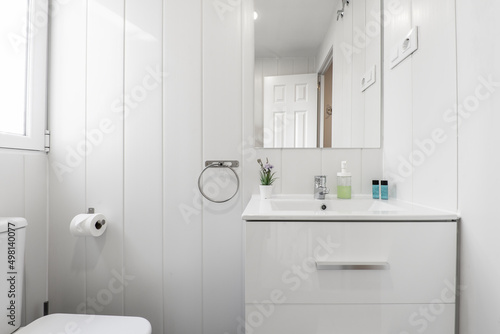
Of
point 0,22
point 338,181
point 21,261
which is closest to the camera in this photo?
point 21,261

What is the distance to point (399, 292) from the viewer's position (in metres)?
0.74

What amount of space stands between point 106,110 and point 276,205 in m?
0.92

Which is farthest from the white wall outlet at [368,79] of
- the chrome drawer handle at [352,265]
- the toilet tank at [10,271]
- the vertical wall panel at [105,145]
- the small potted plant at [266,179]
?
the toilet tank at [10,271]

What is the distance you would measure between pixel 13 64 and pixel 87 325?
1116mm

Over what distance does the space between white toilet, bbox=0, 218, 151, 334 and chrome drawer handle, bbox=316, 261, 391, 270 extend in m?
0.63

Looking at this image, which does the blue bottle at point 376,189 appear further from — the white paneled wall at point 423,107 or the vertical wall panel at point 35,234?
the vertical wall panel at point 35,234

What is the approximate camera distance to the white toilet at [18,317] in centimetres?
89

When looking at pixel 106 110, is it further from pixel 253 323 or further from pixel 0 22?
pixel 253 323

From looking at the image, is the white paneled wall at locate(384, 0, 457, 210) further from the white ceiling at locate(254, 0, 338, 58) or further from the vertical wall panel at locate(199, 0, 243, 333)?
the vertical wall panel at locate(199, 0, 243, 333)

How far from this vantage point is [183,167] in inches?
49.3

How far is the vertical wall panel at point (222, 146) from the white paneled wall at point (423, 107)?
0.68 metres

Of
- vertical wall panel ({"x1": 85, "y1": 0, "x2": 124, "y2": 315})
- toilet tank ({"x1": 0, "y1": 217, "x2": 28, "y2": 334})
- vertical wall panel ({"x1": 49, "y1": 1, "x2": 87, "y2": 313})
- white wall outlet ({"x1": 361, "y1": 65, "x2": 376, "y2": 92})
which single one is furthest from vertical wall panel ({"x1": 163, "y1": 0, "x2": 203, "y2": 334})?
white wall outlet ({"x1": 361, "y1": 65, "x2": 376, "y2": 92})

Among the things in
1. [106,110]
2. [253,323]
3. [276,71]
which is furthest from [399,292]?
[106,110]

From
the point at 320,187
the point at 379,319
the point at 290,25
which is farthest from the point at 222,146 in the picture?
the point at 379,319
